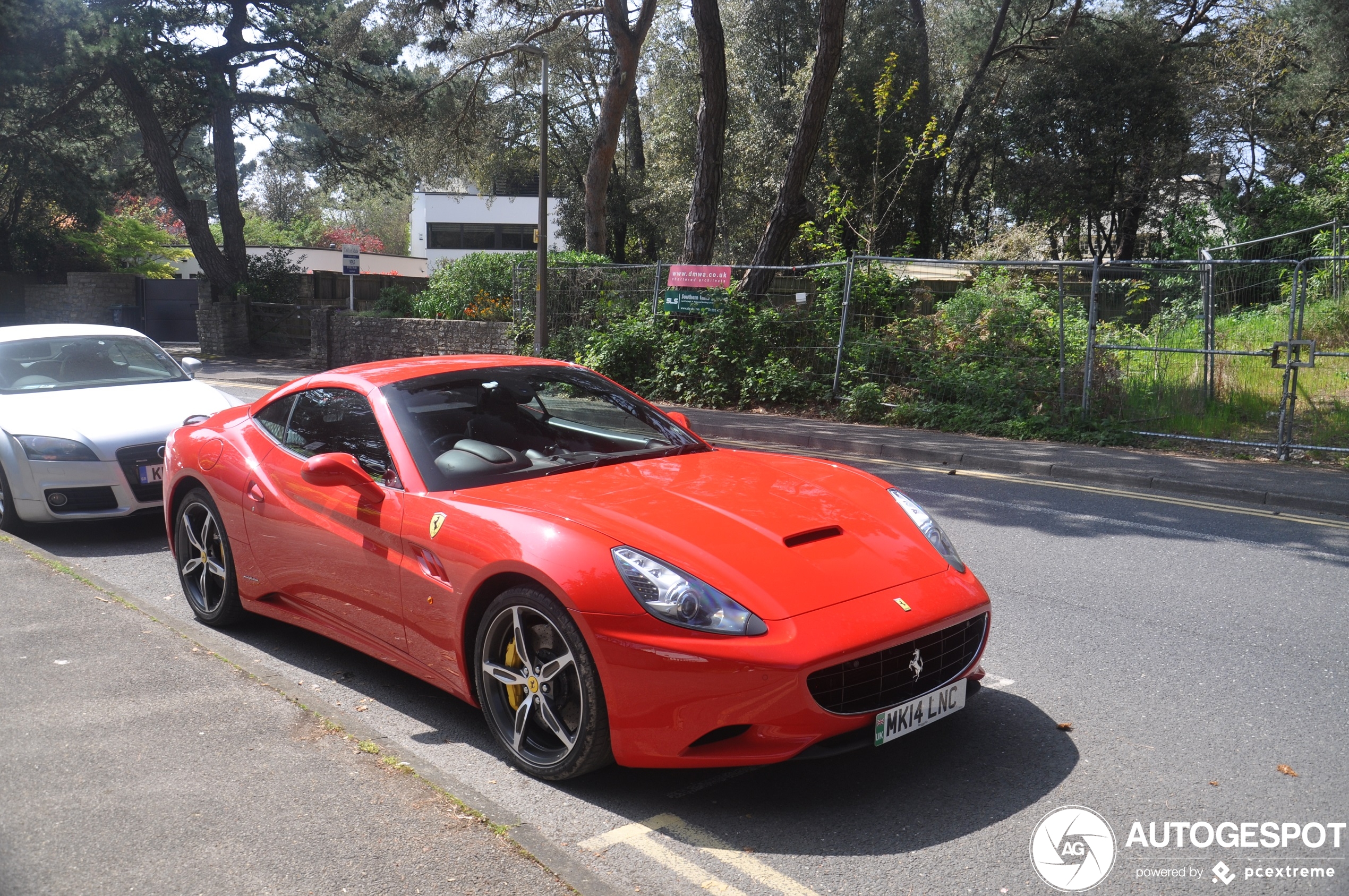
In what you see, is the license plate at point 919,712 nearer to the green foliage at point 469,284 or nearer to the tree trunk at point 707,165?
the tree trunk at point 707,165

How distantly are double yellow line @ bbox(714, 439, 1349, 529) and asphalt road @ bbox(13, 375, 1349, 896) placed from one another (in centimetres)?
240

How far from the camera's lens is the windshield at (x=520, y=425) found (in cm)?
436

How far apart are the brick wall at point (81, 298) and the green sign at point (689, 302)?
2722cm

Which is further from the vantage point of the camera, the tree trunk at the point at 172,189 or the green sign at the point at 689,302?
the tree trunk at the point at 172,189

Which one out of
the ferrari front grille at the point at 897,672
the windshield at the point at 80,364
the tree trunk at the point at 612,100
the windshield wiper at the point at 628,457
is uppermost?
the tree trunk at the point at 612,100

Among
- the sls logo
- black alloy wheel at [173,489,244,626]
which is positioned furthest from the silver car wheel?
the sls logo

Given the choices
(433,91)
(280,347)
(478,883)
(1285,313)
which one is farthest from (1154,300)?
(280,347)

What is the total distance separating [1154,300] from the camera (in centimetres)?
1344

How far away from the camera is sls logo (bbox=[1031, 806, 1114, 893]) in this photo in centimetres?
301

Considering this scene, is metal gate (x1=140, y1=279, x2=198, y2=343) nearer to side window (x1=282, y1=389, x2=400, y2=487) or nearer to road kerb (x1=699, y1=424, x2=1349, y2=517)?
road kerb (x1=699, y1=424, x2=1349, y2=517)

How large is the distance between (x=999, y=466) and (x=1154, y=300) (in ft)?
13.4

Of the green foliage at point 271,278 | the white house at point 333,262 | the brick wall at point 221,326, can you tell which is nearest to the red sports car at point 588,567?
the brick wall at point 221,326

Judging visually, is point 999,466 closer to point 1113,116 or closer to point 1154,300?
point 1154,300

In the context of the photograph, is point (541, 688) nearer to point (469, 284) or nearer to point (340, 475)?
point (340, 475)
